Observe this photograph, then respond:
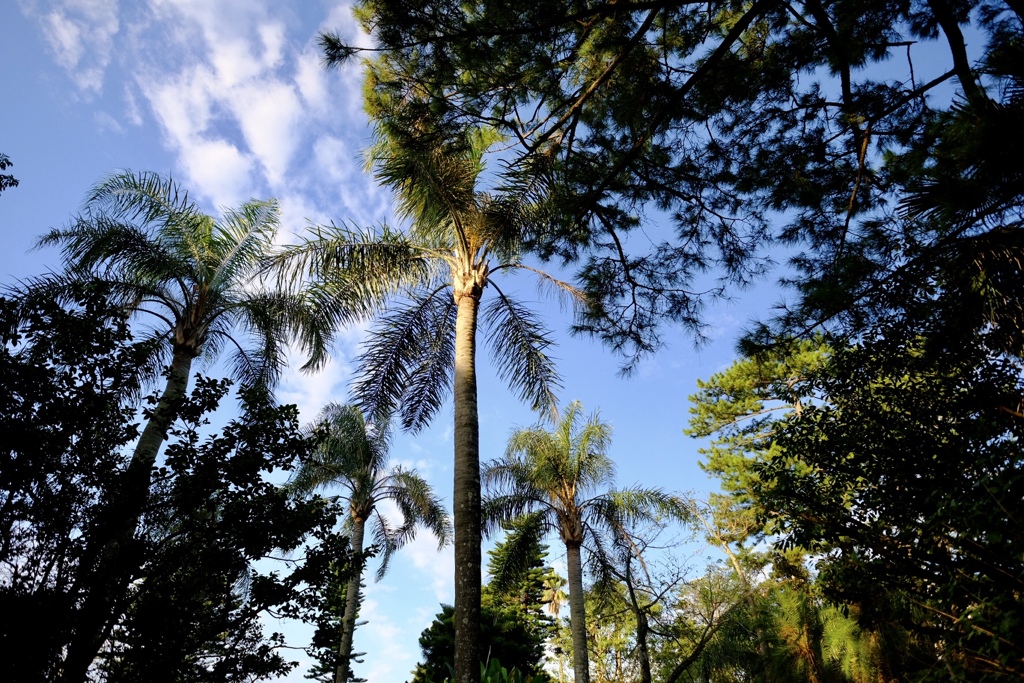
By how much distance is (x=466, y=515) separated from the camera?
23.7ft

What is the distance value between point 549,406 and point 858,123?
611 cm

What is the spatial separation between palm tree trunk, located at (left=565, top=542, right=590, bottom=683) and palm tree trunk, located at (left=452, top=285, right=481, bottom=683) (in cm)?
812

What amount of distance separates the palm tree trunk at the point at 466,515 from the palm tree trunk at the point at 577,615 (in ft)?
26.6

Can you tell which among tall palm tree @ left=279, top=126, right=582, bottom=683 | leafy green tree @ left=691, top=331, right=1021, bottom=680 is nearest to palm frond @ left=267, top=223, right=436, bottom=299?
tall palm tree @ left=279, top=126, right=582, bottom=683

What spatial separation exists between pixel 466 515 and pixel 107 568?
11.6 ft

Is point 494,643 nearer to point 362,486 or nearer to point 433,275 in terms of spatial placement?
point 362,486

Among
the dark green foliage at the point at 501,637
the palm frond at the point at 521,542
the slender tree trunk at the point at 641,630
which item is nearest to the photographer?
the slender tree trunk at the point at 641,630

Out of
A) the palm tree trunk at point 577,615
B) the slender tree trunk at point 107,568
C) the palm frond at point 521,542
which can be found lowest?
the slender tree trunk at point 107,568

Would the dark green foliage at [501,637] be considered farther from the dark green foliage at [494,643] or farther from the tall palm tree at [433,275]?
the tall palm tree at [433,275]

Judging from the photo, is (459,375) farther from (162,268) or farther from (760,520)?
(162,268)

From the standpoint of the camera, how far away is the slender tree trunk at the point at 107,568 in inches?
197

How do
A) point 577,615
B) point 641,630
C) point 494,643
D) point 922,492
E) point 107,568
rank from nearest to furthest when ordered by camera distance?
1. point 107,568
2. point 922,492
3. point 641,630
4. point 577,615
5. point 494,643

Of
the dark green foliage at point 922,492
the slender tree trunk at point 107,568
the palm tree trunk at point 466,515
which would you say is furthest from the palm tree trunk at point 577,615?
the slender tree trunk at point 107,568

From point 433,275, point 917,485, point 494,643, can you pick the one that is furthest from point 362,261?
point 494,643
